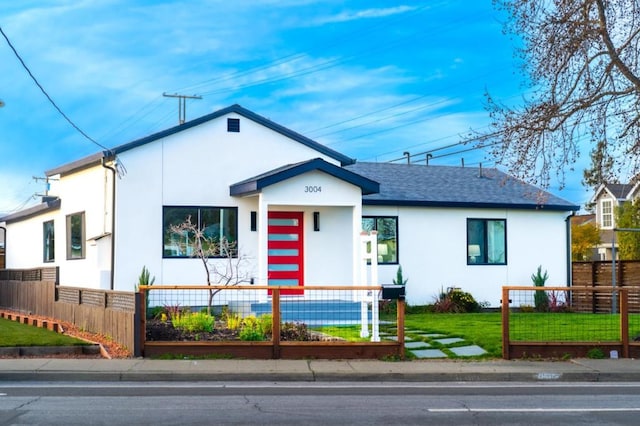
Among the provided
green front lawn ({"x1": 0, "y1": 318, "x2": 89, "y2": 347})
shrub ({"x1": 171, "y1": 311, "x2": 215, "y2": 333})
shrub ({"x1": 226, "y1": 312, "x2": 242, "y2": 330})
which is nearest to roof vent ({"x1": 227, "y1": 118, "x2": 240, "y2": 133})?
green front lawn ({"x1": 0, "y1": 318, "x2": 89, "y2": 347})

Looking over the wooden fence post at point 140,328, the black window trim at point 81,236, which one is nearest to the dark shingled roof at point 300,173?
the black window trim at point 81,236

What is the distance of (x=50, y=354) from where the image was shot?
53.0 feet

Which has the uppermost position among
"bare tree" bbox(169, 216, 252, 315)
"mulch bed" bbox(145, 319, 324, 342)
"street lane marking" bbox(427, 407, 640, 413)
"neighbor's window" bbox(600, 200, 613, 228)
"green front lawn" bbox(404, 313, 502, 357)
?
"neighbor's window" bbox(600, 200, 613, 228)

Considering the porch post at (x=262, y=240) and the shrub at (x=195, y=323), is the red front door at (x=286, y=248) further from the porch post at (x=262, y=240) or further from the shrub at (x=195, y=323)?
the shrub at (x=195, y=323)

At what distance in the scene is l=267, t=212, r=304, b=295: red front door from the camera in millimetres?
23375

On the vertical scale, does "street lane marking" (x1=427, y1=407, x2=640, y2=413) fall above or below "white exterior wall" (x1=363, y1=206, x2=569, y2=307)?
below

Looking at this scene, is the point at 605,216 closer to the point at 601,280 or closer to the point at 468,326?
the point at 601,280

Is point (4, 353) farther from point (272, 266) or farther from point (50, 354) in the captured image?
point (272, 266)

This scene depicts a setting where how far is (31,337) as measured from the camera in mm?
17797

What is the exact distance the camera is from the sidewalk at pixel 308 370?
1398 centimetres

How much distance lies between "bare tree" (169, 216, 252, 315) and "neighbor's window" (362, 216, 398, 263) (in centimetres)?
519

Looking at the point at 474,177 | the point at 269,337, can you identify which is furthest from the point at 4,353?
the point at 474,177

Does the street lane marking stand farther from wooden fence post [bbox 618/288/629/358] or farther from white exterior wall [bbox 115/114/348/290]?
white exterior wall [bbox 115/114/348/290]

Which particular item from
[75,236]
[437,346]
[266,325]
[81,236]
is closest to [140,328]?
[266,325]
